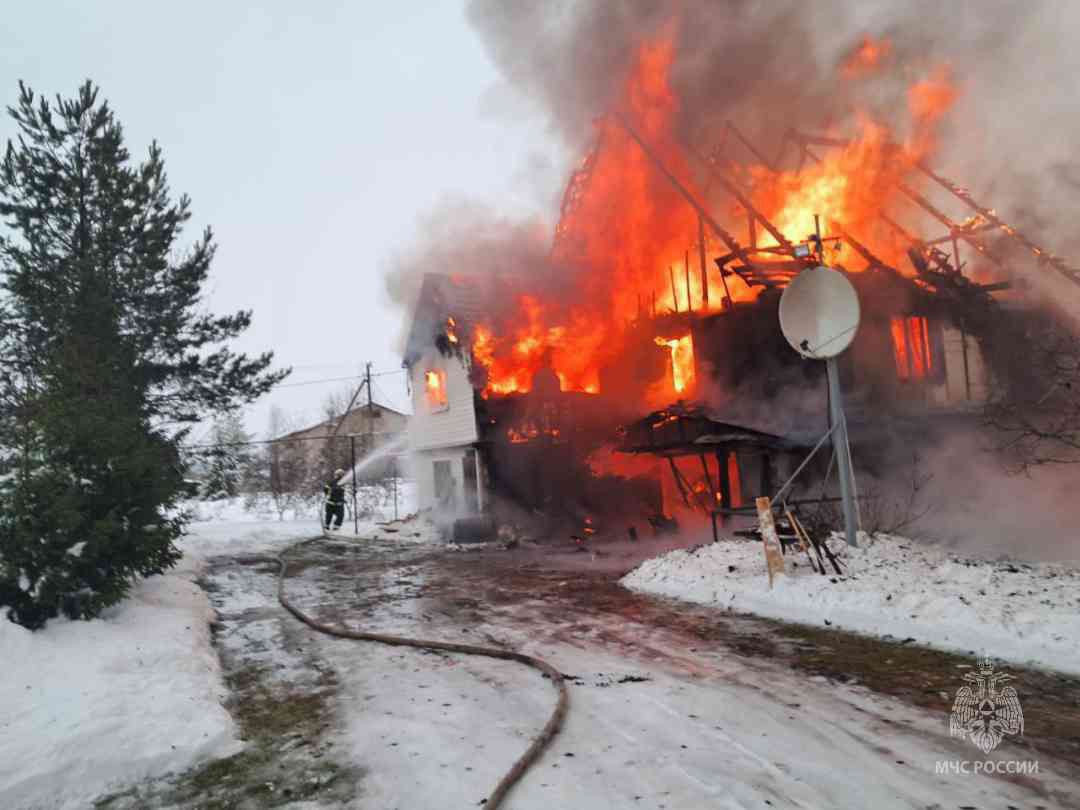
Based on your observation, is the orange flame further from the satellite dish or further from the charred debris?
the satellite dish

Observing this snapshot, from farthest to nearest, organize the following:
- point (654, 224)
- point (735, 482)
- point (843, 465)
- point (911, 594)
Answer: point (654, 224)
point (735, 482)
point (843, 465)
point (911, 594)

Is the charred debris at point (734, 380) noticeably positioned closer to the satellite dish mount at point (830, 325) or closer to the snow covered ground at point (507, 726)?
the satellite dish mount at point (830, 325)

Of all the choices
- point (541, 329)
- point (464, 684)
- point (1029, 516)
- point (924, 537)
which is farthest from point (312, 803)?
point (541, 329)

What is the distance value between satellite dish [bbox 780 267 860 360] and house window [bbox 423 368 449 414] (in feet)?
47.7

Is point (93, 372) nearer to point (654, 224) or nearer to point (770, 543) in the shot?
point (770, 543)

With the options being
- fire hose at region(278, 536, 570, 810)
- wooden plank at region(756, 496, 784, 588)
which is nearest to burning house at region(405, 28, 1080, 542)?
wooden plank at region(756, 496, 784, 588)

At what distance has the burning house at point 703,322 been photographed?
16078mm

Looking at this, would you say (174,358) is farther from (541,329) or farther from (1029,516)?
(1029,516)

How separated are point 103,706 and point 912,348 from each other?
1783 cm

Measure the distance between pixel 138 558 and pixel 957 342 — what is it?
1866cm

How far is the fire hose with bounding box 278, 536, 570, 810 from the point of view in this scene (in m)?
3.99

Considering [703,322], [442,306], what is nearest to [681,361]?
[703,322]

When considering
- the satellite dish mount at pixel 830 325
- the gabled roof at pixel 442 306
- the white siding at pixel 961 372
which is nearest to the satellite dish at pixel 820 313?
the satellite dish mount at pixel 830 325

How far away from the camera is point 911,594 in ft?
24.5
